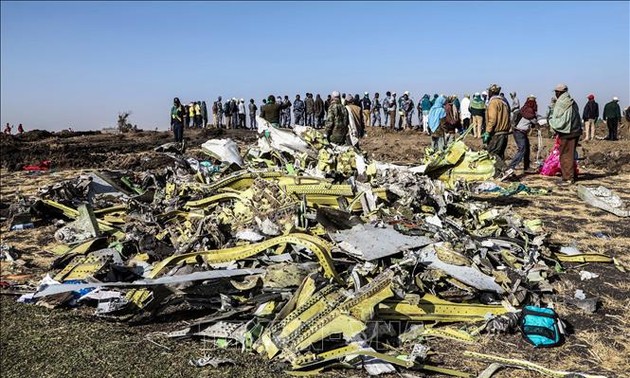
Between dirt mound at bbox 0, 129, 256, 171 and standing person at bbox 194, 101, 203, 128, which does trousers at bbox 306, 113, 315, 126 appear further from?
standing person at bbox 194, 101, 203, 128

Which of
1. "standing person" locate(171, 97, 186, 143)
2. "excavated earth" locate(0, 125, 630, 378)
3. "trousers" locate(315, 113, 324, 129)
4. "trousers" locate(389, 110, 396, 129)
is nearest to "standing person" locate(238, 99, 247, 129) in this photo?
"trousers" locate(315, 113, 324, 129)

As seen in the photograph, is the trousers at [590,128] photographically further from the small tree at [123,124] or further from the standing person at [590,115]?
the small tree at [123,124]

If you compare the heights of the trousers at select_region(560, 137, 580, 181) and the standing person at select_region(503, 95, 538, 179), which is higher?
the standing person at select_region(503, 95, 538, 179)

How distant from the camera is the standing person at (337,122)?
10445mm

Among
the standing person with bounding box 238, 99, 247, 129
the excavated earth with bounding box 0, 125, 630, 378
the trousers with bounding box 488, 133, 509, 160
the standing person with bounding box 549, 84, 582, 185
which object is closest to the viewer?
the excavated earth with bounding box 0, 125, 630, 378

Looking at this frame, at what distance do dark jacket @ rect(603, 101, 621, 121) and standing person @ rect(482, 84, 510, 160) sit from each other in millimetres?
9238

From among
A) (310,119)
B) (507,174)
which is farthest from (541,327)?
(310,119)

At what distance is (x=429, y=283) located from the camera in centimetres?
493

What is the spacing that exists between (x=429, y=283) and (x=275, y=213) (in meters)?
2.09

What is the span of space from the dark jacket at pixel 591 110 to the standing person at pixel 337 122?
36.4 feet

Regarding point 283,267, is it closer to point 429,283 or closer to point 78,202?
point 429,283

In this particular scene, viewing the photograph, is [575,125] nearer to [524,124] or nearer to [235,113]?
[524,124]

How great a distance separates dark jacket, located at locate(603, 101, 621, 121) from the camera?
18.2 metres

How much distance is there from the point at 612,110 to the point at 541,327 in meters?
16.6
